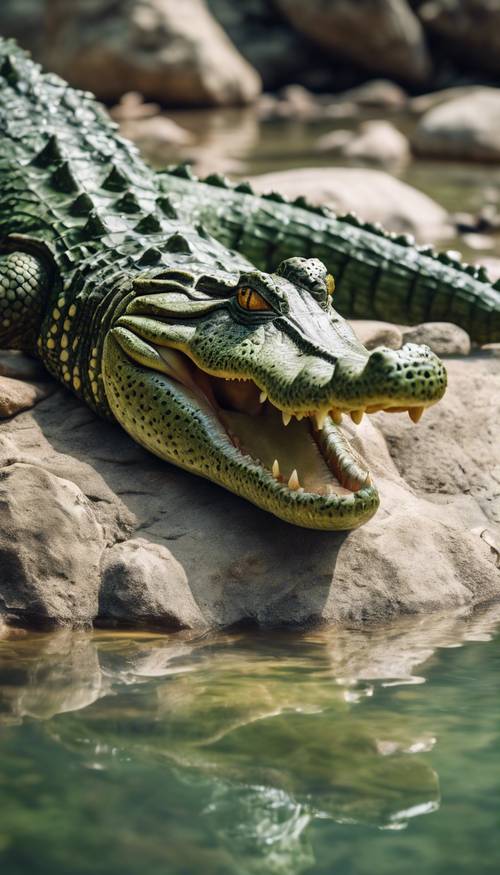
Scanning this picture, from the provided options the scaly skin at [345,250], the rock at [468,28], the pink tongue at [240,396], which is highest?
the rock at [468,28]

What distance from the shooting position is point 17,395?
536cm

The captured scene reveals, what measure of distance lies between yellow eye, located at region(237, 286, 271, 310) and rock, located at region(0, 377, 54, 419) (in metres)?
1.22

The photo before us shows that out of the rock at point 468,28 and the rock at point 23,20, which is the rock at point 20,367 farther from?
the rock at point 468,28

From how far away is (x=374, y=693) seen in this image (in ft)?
12.5

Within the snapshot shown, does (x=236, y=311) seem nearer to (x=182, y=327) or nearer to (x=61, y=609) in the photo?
(x=182, y=327)

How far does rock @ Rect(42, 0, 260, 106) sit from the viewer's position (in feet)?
66.4

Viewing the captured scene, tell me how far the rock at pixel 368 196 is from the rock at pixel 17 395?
16.6 feet

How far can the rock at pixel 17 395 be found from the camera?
5258 millimetres

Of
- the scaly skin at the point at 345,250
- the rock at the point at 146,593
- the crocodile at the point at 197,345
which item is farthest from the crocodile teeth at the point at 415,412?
the scaly skin at the point at 345,250

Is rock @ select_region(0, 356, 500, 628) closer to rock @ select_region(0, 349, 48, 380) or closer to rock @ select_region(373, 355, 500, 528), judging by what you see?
rock @ select_region(373, 355, 500, 528)

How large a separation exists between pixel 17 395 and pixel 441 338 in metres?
2.36

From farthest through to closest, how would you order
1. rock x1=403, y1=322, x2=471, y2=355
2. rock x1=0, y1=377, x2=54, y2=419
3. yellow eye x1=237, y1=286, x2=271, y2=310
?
rock x1=403, y1=322, x2=471, y2=355 < rock x1=0, y1=377, x2=54, y2=419 < yellow eye x1=237, y1=286, x2=271, y2=310

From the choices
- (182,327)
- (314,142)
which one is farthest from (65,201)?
(314,142)

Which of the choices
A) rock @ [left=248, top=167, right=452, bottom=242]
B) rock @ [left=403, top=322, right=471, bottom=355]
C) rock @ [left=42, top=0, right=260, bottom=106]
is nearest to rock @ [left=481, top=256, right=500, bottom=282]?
rock @ [left=248, top=167, right=452, bottom=242]
